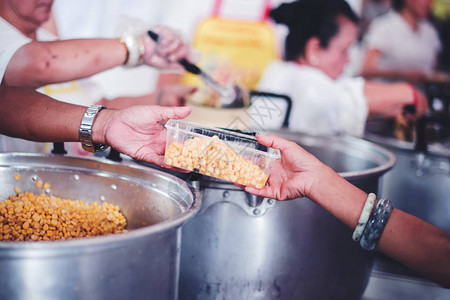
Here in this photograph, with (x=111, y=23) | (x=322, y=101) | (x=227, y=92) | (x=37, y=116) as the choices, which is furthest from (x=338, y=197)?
(x=111, y=23)

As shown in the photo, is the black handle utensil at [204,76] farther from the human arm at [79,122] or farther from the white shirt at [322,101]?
the white shirt at [322,101]

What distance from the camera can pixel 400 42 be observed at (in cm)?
390

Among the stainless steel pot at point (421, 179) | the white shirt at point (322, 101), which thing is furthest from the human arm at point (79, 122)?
the white shirt at point (322, 101)

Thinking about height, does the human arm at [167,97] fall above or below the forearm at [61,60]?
below

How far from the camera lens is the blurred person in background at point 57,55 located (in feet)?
4.03

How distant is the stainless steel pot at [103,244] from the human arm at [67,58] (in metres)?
0.33

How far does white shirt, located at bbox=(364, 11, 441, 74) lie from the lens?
3.88 m

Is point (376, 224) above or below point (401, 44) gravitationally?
below

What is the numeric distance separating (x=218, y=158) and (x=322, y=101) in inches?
65.3

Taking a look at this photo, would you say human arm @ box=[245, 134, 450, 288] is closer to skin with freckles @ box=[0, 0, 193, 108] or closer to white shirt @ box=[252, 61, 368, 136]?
skin with freckles @ box=[0, 0, 193, 108]

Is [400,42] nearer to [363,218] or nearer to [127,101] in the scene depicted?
[127,101]

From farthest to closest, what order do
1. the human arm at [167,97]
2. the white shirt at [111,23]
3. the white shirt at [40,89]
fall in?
1. the white shirt at [111,23]
2. the human arm at [167,97]
3. the white shirt at [40,89]

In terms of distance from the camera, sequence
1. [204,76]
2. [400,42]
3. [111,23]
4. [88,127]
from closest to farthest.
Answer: [88,127]
[204,76]
[111,23]
[400,42]

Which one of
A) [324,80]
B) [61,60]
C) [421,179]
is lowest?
[421,179]
